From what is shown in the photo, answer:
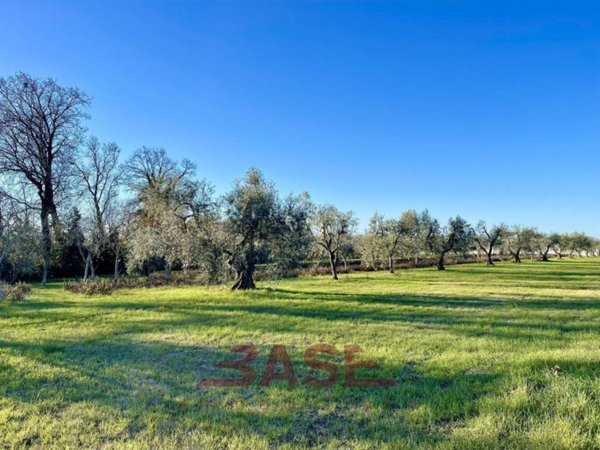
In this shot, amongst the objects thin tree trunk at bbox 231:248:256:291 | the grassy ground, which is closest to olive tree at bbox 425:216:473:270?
thin tree trunk at bbox 231:248:256:291

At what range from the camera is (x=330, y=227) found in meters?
28.4

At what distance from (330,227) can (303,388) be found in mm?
24210

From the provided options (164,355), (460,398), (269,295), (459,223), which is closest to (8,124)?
(269,295)

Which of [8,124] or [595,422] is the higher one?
[8,124]

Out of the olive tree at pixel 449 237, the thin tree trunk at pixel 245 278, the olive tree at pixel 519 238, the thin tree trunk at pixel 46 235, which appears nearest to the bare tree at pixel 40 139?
the thin tree trunk at pixel 46 235

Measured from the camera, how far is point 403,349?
627cm

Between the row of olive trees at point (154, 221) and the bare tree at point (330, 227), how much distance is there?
0.10m

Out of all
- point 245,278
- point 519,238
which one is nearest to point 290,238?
point 245,278

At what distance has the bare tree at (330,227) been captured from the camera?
27.7 metres

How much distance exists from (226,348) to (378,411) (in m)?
3.70

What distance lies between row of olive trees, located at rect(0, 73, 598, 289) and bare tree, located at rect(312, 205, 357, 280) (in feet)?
0.31

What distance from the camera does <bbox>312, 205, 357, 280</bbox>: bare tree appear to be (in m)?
27.7

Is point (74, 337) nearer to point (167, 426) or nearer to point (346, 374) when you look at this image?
point (167, 426)

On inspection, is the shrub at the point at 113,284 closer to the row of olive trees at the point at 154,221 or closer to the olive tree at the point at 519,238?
the row of olive trees at the point at 154,221
